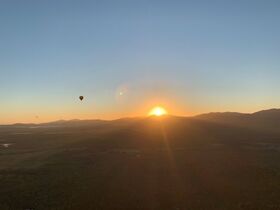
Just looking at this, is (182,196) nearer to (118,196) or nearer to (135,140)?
(118,196)

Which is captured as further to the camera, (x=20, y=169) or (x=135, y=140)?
(x=135, y=140)

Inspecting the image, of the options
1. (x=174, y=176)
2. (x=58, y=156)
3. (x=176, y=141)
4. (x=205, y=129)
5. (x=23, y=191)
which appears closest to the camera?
(x=23, y=191)

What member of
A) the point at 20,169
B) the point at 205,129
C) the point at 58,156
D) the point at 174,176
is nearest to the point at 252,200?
the point at 174,176

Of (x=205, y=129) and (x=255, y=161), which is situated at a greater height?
(x=205, y=129)

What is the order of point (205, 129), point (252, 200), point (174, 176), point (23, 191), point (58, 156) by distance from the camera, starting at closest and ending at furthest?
point (252, 200) → point (23, 191) → point (174, 176) → point (58, 156) → point (205, 129)

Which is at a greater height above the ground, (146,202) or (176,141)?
(176,141)

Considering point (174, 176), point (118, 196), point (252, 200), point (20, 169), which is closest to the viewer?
point (252, 200)

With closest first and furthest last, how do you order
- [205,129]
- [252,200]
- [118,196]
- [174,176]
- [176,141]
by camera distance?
[252,200], [118,196], [174,176], [176,141], [205,129]

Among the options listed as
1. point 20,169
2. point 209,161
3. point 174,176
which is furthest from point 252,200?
point 20,169

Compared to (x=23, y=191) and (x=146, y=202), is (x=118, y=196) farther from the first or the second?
(x=23, y=191)
